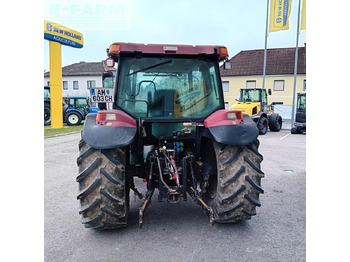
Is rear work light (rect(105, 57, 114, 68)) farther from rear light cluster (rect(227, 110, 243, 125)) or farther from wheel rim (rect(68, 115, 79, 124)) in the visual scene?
wheel rim (rect(68, 115, 79, 124))

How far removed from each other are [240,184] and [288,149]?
7120 mm

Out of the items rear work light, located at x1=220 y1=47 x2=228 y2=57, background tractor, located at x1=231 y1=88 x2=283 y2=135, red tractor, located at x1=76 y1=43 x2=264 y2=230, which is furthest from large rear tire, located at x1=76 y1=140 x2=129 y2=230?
background tractor, located at x1=231 y1=88 x2=283 y2=135

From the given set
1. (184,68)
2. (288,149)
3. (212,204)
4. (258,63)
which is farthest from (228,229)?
(258,63)

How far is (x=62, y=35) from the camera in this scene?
13.2 metres

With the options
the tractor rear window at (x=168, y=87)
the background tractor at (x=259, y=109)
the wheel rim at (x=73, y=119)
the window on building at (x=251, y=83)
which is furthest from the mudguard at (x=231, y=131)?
the window on building at (x=251, y=83)

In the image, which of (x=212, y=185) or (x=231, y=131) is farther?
(x=212, y=185)

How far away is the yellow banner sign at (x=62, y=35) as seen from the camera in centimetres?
1277

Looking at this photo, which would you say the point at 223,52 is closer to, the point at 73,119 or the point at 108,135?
the point at 108,135

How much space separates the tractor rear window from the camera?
10.8 feet

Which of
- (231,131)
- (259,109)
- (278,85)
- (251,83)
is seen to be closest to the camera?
(231,131)

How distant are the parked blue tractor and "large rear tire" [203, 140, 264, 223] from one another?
14.5 m

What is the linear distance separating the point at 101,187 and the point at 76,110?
15582 mm

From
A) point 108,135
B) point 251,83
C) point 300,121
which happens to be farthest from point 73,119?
point 251,83

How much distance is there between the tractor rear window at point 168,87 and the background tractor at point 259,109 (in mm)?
9840
